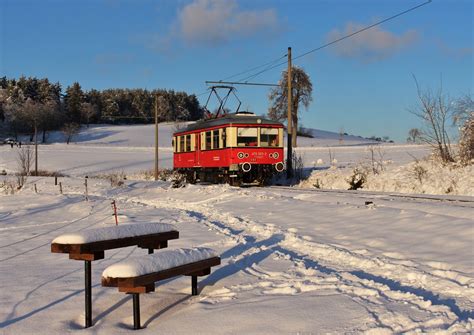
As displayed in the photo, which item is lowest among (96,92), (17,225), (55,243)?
(17,225)

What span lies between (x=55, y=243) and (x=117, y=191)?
834 inches

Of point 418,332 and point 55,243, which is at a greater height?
point 55,243

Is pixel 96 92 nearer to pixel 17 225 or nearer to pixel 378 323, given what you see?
pixel 17 225

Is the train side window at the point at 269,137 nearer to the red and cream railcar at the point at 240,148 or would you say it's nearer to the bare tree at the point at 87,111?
the red and cream railcar at the point at 240,148

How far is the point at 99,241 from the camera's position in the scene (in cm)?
525

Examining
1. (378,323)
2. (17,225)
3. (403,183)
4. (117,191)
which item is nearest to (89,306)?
(378,323)

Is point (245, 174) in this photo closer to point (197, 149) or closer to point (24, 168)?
point (197, 149)

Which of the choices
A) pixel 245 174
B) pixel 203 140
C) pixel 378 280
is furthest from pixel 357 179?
pixel 378 280

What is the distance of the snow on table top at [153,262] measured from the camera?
4.59 metres

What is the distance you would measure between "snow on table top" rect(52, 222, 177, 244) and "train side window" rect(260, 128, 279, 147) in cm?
1776

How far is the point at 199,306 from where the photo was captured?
17.0 ft

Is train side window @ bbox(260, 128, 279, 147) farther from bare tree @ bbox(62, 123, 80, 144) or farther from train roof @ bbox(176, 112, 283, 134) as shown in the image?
bare tree @ bbox(62, 123, 80, 144)

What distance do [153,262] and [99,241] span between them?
72 cm

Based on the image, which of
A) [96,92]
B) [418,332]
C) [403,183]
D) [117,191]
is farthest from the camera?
[96,92]
